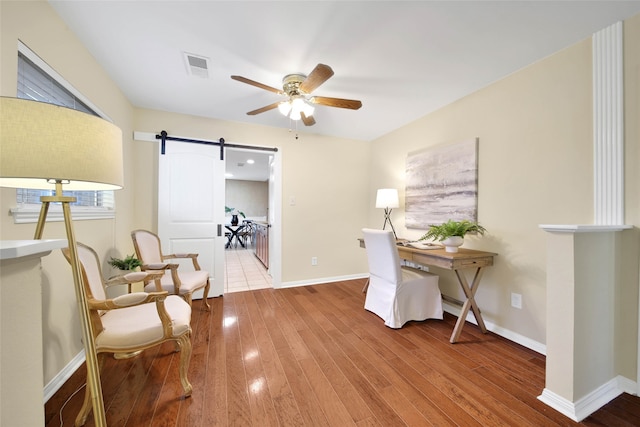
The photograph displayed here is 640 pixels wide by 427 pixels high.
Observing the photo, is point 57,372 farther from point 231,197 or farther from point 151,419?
point 231,197

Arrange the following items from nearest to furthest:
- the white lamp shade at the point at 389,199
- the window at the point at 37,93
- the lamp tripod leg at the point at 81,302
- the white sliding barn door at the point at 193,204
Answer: the lamp tripod leg at the point at 81,302 → the window at the point at 37,93 → the white sliding barn door at the point at 193,204 → the white lamp shade at the point at 389,199

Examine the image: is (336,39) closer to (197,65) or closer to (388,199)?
(197,65)

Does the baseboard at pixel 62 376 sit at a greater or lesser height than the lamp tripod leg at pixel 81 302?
lesser

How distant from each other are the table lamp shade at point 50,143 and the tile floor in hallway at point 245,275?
2778 mm

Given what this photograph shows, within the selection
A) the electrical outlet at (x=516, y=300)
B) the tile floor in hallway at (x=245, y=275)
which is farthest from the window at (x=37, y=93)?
the electrical outlet at (x=516, y=300)

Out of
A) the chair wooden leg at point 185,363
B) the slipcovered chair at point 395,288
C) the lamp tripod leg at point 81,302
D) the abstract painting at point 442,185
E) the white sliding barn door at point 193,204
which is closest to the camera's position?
the lamp tripod leg at point 81,302

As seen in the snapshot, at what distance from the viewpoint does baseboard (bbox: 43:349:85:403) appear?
1.40 m

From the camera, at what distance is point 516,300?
207 centimetres

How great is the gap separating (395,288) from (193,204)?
8.52 ft

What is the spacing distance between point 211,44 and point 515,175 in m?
2.71

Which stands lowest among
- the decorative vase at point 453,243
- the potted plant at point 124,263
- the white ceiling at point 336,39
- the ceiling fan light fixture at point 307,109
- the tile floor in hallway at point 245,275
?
the tile floor in hallway at point 245,275

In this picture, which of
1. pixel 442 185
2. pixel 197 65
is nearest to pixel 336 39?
pixel 197 65

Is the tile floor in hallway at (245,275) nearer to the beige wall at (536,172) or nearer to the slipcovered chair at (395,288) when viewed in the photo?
the slipcovered chair at (395,288)

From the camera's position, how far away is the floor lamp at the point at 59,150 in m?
0.78
